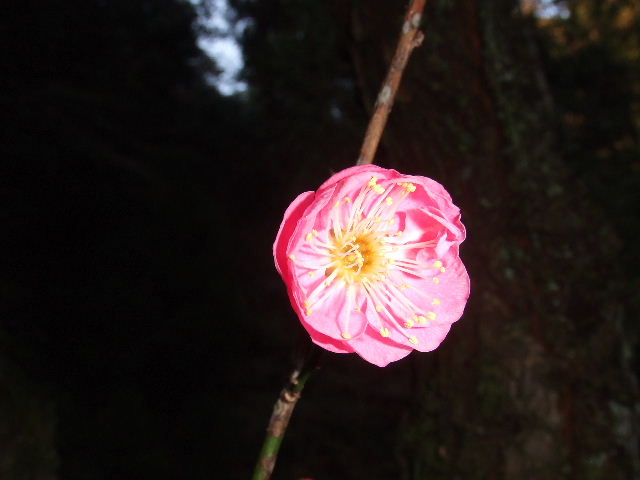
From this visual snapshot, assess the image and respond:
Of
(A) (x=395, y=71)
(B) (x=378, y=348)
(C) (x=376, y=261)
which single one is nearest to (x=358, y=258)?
(C) (x=376, y=261)

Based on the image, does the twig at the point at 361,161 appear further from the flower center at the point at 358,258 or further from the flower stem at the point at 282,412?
the flower center at the point at 358,258

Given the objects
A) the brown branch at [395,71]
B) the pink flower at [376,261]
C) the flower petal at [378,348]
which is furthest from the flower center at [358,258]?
the brown branch at [395,71]

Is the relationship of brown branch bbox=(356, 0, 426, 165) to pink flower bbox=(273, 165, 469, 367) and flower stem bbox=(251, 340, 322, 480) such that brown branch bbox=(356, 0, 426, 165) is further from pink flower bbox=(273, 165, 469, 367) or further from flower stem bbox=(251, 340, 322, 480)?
flower stem bbox=(251, 340, 322, 480)

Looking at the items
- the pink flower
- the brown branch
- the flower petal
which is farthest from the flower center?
the brown branch

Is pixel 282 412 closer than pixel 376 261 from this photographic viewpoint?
Yes

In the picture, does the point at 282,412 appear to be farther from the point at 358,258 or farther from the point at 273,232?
the point at 273,232
